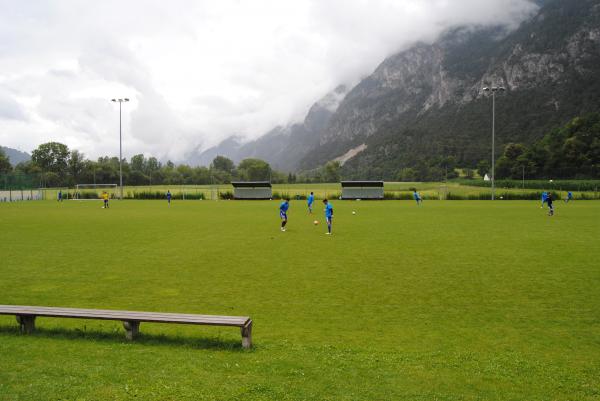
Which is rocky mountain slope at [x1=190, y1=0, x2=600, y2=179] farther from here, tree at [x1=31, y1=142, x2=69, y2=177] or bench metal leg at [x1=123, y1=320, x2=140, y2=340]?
bench metal leg at [x1=123, y1=320, x2=140, y2=340]

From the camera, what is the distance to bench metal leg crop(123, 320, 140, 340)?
629 cm

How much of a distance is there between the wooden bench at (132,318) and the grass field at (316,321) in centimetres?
22

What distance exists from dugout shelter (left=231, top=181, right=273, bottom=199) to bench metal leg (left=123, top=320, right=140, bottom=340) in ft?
160

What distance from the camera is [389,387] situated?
484 cm

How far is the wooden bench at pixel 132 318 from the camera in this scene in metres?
5.98

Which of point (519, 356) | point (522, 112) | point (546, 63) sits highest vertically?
point (546, 63)

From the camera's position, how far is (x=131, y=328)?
632 centimetres

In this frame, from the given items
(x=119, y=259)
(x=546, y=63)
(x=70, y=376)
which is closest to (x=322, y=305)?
(x=70, y=376)

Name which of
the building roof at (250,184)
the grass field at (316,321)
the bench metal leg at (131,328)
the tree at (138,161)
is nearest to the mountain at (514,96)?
the building roof at (250,184)

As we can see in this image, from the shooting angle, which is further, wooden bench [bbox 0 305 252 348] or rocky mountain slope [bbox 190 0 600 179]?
rocky mountain slope [bbox 190 0 600 179]

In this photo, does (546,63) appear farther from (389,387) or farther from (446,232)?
(389,387)

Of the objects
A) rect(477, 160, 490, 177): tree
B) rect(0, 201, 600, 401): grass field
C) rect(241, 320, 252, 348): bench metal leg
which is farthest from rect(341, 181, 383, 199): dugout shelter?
rect(477, 160, 490, 177): tree

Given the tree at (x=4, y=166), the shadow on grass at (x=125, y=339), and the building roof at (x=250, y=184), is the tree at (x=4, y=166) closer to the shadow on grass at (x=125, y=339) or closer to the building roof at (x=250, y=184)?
the building roof at (x=250, y=184)

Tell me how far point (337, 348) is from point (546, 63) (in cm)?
15110
